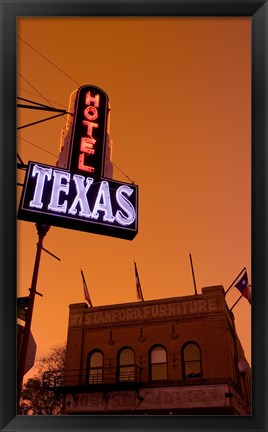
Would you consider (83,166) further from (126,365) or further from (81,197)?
(126,365)

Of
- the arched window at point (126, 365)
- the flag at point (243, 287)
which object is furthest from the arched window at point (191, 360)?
the flag at point (243, 287)

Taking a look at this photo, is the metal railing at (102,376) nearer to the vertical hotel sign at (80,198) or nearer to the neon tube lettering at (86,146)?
the neon tube lettering at (86,146)

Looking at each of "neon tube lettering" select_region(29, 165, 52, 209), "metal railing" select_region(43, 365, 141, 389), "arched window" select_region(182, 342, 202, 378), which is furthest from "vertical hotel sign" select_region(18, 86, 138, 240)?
"metal railing" select_region(43, 365, 141, 389)

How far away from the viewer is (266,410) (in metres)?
5.26

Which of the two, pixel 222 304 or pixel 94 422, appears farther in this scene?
pixel 222 304

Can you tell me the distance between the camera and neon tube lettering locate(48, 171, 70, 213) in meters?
9.39

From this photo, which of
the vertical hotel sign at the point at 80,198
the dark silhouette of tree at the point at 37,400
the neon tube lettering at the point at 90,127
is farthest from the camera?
the dark silhouette of tree at the point at 37,400

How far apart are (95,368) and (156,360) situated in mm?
3067

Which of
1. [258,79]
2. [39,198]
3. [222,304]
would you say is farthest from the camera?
[222,304]

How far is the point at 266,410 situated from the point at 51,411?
28035mm

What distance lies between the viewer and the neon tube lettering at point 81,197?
956 cm

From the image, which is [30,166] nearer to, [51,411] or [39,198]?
[39,198]

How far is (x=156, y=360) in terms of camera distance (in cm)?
2366
